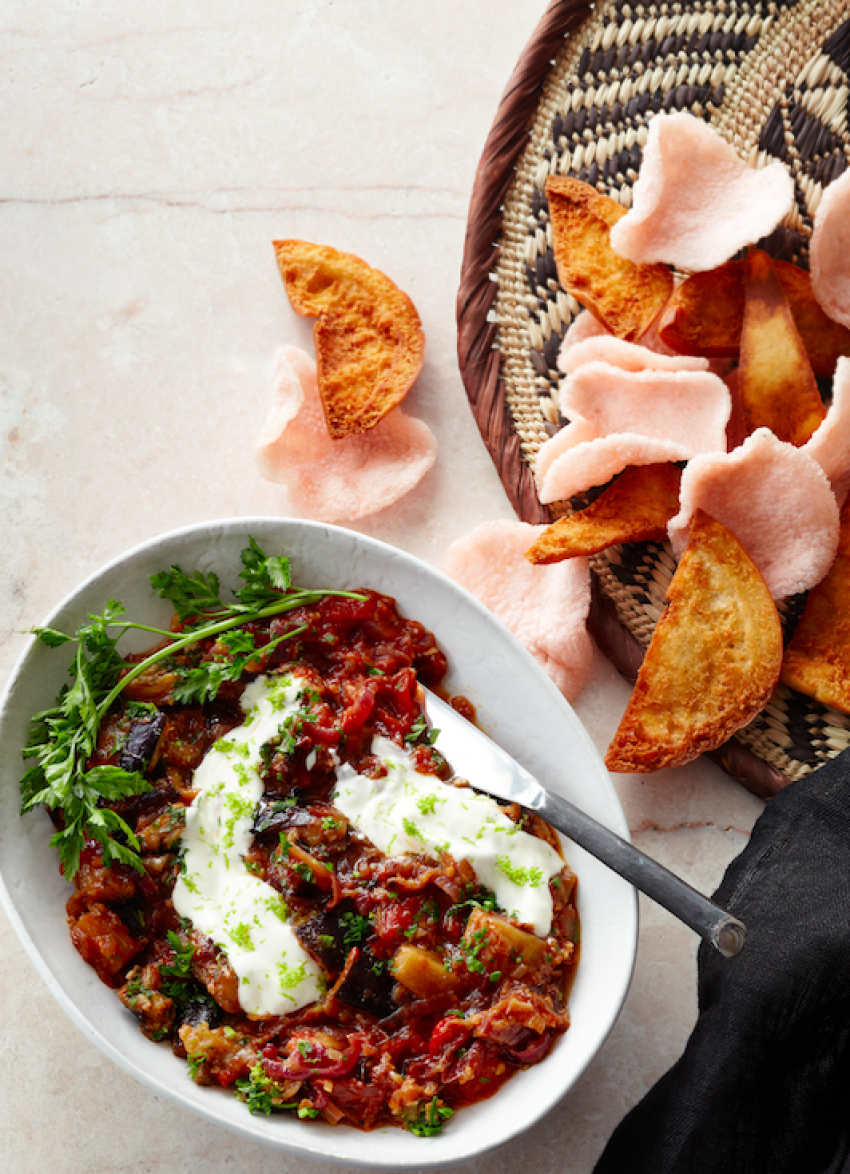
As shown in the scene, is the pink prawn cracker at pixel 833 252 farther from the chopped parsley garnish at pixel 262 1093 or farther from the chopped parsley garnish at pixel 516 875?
the chopped parsley garnish at pixel 262 1093

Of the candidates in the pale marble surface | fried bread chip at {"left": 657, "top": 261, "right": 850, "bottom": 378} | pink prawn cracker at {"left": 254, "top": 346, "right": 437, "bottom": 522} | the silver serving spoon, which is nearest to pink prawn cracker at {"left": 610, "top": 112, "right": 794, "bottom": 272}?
fried bread chip at {"left": 657, "top": 261, "right": 850, "bottom": 378}

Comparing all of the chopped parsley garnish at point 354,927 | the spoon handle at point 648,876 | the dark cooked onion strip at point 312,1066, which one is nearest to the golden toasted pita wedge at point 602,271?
the spoon handle at point 648,876

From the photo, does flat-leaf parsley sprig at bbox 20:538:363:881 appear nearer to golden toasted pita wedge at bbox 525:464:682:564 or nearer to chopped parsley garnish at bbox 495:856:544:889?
golden toasted pita wedge at bbox 525:464:682:564

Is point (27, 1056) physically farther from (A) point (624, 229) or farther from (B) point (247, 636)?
(A) point (624, 229)

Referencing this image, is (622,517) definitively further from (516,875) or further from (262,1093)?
(262,1093)

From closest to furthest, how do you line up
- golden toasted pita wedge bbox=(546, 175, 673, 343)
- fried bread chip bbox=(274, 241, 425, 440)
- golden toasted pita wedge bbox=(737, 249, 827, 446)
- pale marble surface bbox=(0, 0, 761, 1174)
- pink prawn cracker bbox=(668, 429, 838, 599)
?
pink prawn cracker bbox=(668, 429, 838, 599)
golden toasted pita wedge bbox=(737, 249, 827, 446)
golden toasted pita wedge bbox=(546, 175, 673, 343)
fried bread chip bbox=(274, 241, 425, 440)
pale marble surface bbox=(0, 0, 761, 1174)

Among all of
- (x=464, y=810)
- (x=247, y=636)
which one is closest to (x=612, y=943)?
(x=464, y=810)
